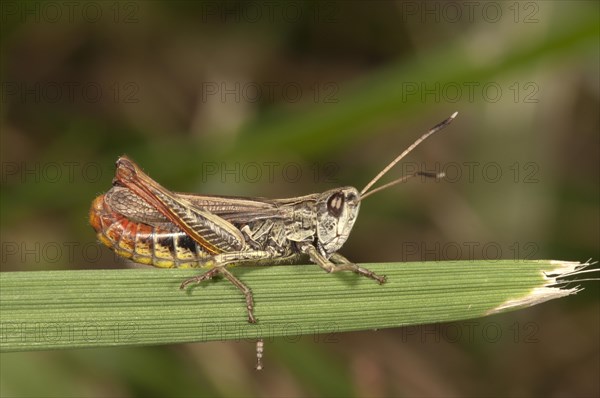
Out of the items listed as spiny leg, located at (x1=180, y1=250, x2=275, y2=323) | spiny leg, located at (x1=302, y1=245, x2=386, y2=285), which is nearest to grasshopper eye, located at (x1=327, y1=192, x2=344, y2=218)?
spiny leg, located at (x1=302, y1=245, x2=386, y2=285)

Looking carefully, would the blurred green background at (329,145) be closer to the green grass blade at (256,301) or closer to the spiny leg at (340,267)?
the spiny leg at (340,267)

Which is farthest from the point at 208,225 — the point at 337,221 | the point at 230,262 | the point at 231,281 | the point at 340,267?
the point at 340,267

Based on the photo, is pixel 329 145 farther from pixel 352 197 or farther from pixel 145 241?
pixel 145 241

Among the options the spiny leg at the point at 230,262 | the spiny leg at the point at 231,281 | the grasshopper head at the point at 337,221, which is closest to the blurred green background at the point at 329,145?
the grasshopper head at the point at 337,221

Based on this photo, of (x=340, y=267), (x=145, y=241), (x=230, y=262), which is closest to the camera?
(x=340, y=267)

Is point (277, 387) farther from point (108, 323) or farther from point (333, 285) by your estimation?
point (108, 323)

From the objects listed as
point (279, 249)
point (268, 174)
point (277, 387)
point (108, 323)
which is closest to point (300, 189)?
point (268, 174)

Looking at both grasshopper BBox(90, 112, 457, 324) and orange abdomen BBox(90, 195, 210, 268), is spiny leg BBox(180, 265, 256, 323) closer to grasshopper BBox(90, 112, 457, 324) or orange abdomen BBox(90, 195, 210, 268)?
grasshopper BBox(90, 112, 457, 324)
